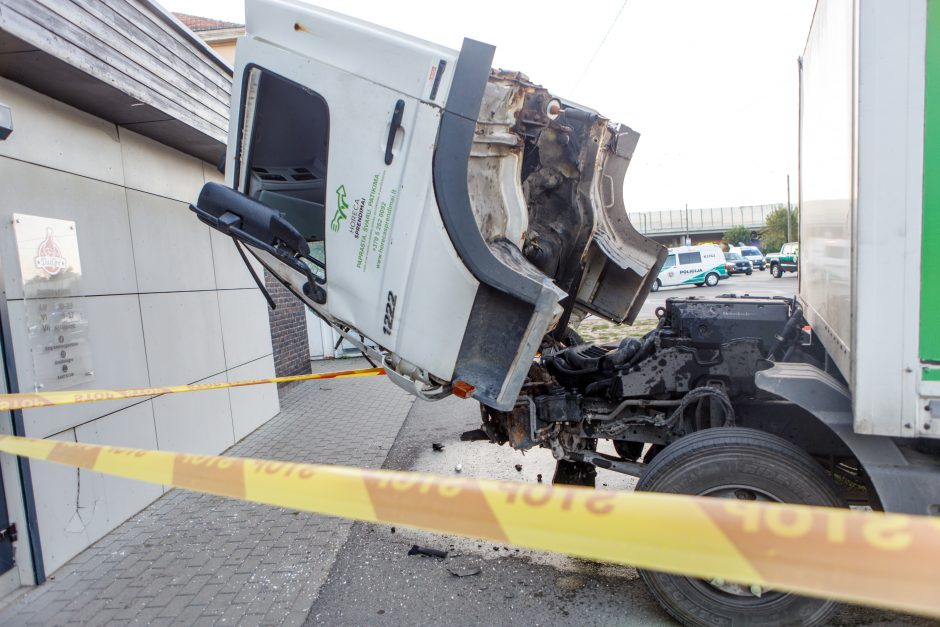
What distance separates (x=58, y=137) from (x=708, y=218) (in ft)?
281

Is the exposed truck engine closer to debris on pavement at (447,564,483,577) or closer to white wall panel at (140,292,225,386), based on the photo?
debris on pavement at (447,564,483,577)

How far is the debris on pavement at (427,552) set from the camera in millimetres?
3789

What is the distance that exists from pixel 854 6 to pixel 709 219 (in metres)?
85.6

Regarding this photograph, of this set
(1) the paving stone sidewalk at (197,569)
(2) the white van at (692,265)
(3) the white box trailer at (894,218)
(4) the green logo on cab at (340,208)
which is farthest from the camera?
(2) the white van at (692,265)

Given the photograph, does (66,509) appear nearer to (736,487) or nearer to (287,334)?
(736,487)

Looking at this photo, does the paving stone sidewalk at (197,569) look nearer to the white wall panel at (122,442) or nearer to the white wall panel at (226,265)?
the white wall panel at (122,442)

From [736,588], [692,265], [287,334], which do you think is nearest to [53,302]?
[736,588]

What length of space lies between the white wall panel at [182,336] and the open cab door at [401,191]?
2372mm

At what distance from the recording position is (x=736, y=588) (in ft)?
9.05

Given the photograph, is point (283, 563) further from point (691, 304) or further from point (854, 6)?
point (854, 6)

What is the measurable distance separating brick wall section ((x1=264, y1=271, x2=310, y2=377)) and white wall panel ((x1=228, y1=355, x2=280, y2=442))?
1.14 m

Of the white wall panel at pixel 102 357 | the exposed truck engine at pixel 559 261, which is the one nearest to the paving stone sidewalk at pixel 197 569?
the white wall panel at pixel 102 357

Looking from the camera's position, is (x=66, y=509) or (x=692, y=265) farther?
(x=692, y=265)

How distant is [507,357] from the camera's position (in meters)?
2.89
